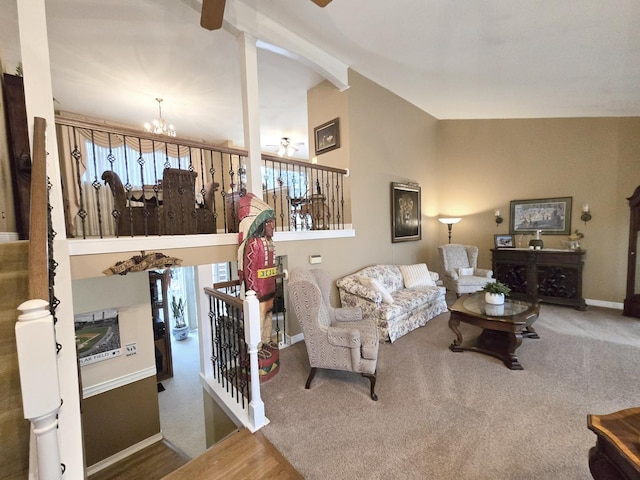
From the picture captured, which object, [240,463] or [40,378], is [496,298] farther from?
[40,378]

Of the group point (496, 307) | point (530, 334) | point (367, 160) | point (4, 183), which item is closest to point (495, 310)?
point (496, 307)

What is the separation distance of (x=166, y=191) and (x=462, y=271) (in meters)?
4.93

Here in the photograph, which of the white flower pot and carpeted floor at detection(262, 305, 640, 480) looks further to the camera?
the white flower pot

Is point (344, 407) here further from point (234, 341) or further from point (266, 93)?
point (266, 93)

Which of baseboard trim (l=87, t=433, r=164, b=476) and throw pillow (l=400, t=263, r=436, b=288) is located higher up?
throw pillow (l=400, t=263, r=436, b=288)

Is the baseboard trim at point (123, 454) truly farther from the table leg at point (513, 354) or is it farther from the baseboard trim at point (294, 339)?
the table leg at point (513, 354)

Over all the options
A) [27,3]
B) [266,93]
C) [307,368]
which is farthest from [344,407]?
[266,93]

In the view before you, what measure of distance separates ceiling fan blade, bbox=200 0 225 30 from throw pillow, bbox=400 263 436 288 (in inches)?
156

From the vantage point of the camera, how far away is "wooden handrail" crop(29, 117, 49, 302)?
40.4 inches

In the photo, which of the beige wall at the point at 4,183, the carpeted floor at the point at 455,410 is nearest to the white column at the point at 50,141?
the beige wall at the point at 4,183

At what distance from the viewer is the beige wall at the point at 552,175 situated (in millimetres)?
4184

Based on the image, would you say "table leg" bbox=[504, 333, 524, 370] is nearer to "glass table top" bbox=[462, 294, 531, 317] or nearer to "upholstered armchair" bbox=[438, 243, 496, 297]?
"glass table top" bbox=[462, 294, 531, 317]

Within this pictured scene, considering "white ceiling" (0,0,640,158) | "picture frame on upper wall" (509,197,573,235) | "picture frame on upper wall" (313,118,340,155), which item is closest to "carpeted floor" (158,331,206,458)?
"picture frame on upper wall" (313,118,340,155)

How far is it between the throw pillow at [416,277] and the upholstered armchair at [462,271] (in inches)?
19.3
